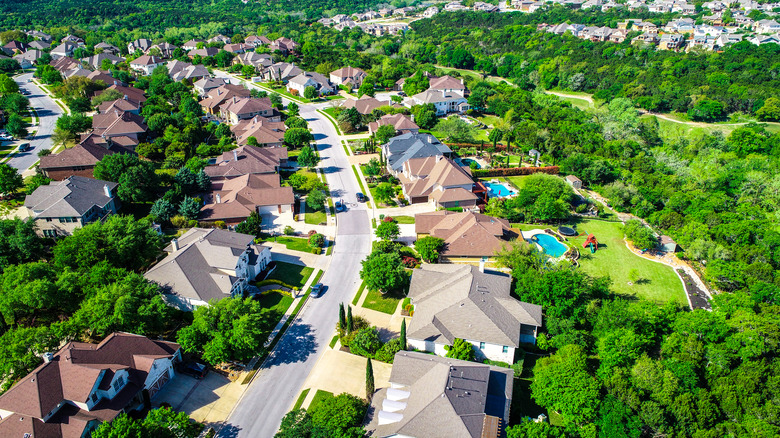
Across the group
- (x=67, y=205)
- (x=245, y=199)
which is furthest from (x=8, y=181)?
(x=245, y=199)

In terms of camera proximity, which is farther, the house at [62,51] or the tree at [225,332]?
the house at [62,51]

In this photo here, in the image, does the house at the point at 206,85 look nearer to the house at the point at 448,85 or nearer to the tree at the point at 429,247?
the house at the point at 448,85

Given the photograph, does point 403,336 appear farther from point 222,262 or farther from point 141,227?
point 141,227

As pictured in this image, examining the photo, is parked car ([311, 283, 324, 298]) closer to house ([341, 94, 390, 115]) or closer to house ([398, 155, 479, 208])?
house ([398, 155, 479, 208])

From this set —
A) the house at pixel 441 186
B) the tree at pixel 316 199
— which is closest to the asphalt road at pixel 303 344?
the tree at pixel 316 199

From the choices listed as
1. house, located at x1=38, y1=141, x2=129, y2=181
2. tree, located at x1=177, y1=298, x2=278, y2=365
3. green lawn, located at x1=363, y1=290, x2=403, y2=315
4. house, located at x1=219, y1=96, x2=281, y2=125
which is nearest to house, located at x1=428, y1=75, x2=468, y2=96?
house, located at x1=219, y1=96, x2=281, y2=125

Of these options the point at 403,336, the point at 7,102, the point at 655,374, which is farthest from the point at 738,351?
the point at 7,102
